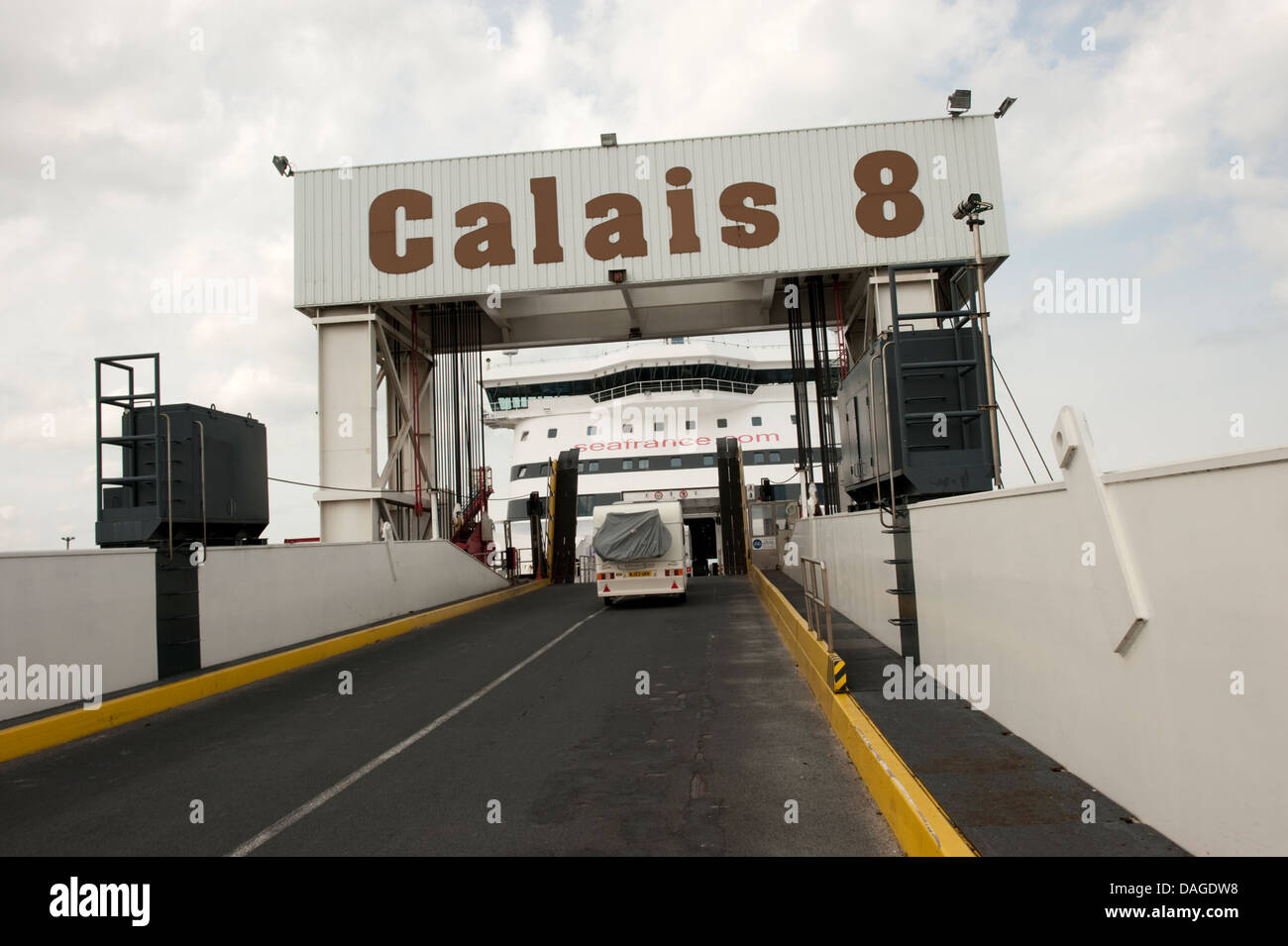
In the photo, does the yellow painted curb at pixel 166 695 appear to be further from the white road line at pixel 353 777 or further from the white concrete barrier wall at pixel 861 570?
the white concrete barrier wall at pixel 861 570

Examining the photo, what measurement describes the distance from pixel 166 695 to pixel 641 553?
36.2 ft

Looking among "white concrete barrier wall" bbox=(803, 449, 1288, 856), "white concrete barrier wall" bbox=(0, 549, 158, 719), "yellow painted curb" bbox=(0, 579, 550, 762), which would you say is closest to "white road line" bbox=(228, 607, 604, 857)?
"yellow painted curb" bbox=(0, 579, 550, 762)

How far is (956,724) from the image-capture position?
662cm

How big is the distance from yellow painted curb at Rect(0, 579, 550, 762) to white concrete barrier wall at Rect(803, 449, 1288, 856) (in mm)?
8107

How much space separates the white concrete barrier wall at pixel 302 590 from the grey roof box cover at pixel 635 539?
4.01m

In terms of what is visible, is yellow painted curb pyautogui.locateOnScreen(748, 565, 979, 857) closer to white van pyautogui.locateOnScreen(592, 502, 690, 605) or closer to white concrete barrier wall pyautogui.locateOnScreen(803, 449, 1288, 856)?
white concrete barrier wall pyautogui.locateOnScreen(803, 449, 1288, 856)

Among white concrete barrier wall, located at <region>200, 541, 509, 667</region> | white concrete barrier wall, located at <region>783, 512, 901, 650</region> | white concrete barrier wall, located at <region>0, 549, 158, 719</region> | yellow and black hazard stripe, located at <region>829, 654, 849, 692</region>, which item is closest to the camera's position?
yellow and black hazard stripe, located at <region>829, 654, 849, 692</region>

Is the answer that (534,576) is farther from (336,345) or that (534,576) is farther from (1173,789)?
(1173,789)

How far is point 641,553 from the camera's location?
63.9ft

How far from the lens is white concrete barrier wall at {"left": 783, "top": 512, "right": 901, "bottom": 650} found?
1026cm

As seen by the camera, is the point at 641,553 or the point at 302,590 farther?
the point at 641,553

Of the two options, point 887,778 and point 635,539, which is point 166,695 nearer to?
point 887,778

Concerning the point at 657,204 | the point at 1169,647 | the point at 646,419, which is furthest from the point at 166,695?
the point at 646,419

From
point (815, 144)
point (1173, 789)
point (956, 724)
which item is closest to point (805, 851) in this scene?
point (1173, 789)
